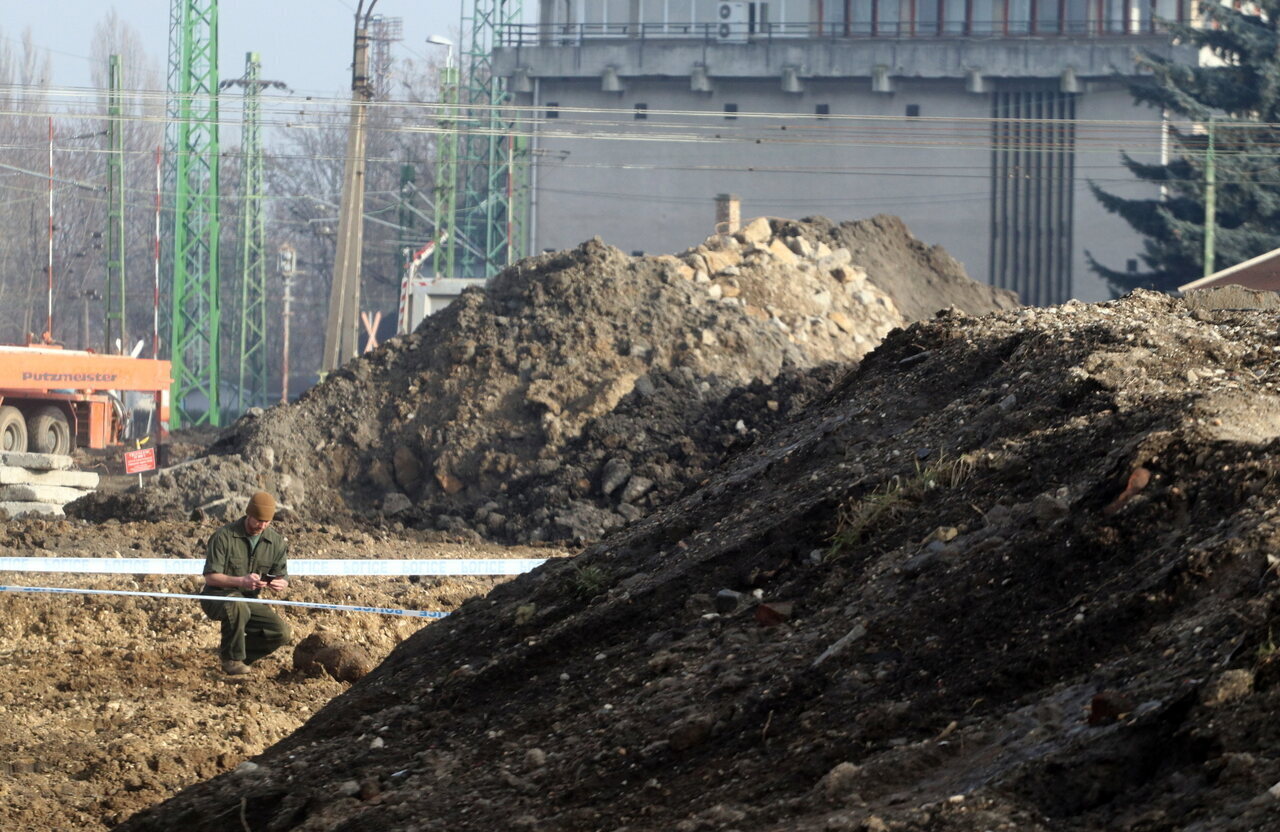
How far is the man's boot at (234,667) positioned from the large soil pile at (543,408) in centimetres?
808

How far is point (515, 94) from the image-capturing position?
5722cm

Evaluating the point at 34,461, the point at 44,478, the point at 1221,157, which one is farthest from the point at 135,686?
the point at 1221,157

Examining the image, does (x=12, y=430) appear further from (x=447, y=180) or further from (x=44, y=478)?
(x=447, y=180)

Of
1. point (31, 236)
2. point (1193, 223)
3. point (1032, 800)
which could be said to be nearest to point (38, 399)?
point (1032, 800)

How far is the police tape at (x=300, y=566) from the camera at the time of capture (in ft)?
38.5

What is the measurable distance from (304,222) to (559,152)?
90.9ft

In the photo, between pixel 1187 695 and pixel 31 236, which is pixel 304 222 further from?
pixel 1187 695

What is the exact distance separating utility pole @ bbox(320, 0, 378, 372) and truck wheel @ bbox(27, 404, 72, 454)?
15.5 feet

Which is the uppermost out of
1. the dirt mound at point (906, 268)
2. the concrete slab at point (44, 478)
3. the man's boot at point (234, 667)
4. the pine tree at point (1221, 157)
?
the pine tree at point (1221, 157)

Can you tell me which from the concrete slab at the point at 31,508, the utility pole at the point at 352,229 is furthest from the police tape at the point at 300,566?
the utility pole at the point at 352,229

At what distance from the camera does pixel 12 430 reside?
25.1 metres

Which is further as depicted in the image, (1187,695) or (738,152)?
(738,152)

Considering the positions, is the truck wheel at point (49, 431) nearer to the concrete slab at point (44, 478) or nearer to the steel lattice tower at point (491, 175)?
the concrete slab at point (44, 478)

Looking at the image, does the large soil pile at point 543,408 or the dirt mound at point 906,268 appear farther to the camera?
the dirt mound at point 906,268
